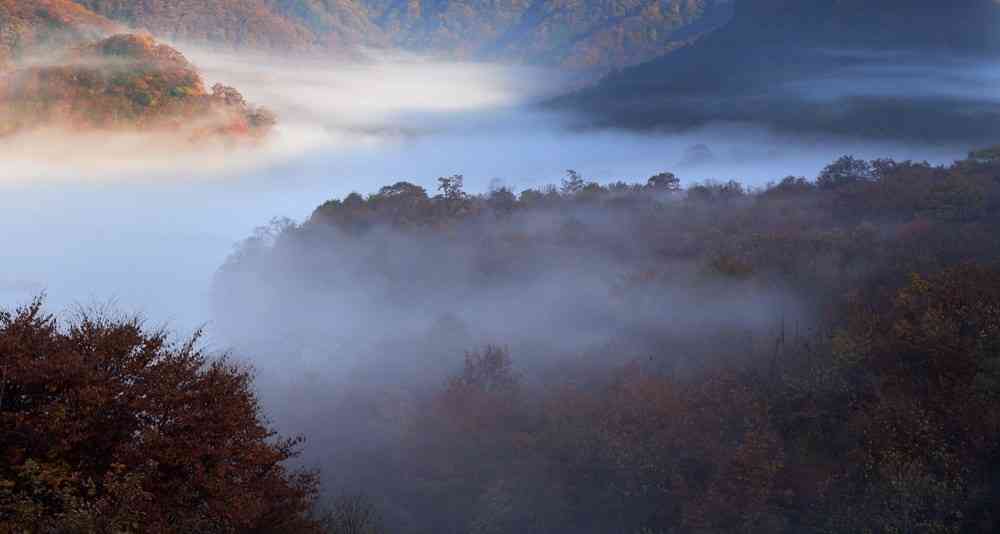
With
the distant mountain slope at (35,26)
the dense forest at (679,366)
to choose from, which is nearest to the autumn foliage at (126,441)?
the dense forest at (679,366)

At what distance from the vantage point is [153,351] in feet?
47.2

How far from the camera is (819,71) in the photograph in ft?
479

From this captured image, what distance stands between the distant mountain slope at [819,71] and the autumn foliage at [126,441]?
321 ft

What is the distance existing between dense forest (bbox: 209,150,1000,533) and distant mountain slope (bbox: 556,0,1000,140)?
181 feet

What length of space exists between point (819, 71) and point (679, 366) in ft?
432

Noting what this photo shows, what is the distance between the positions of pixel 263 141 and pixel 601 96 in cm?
8082

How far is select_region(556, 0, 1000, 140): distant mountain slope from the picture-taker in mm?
108375

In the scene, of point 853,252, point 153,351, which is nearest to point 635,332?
point 853,252

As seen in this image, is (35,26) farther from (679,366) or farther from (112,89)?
(679,366)

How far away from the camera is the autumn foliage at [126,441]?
1106cm

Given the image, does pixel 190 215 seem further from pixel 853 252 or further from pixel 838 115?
pixel 853 252

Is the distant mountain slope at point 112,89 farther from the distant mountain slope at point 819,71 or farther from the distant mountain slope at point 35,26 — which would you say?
the distant mountain slope at point 819,71

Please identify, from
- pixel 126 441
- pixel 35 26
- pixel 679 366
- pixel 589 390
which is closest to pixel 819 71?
pixel 35 26

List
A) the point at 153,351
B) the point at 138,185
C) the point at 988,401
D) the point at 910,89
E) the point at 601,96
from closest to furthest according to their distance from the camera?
1. the point at 153,351
2. the point at 988,401
3. the point at 910,89
4. the point at 138,185
5. the point at 601,96
